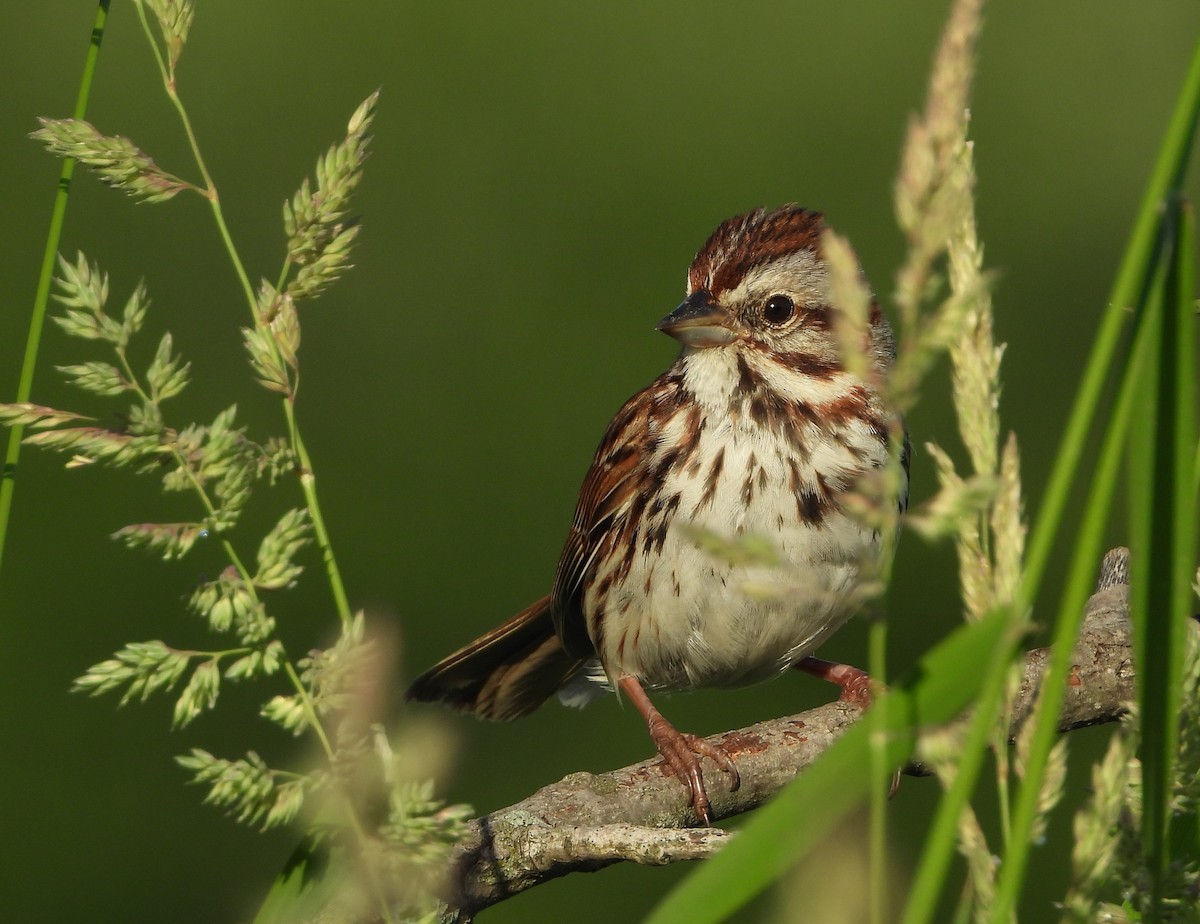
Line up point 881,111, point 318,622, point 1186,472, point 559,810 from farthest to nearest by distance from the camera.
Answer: point 881,111, point 318,622, point 559,810, point 1186,472

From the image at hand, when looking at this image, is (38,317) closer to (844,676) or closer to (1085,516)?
(1085,516)

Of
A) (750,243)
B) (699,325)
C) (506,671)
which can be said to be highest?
(750,243)

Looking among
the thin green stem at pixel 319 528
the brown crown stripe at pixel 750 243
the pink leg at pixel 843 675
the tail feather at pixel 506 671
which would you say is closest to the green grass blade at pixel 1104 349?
the thin green stem at pixel 319 528

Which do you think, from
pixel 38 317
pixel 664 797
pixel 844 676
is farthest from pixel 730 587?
pixel 38 317

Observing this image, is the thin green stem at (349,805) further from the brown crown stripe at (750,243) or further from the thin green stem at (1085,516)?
the brown crown stripe at (750,243)

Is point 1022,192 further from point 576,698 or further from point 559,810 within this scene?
point 559,810

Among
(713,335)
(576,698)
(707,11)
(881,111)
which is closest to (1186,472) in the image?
(713,335)
